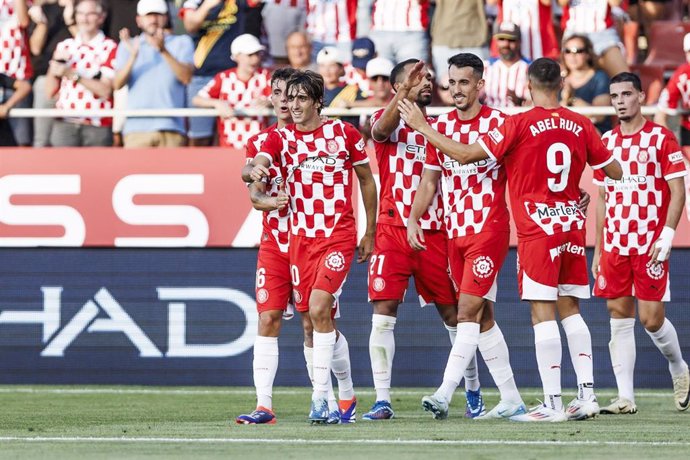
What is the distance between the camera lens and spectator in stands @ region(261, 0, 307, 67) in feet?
48.4

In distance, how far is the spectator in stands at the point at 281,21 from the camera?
1476cm

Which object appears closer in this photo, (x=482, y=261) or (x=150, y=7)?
(x=482, y=261)

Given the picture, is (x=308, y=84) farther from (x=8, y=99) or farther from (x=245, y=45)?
(x=8, y=99)

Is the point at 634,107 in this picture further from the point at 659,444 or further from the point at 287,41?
the point at 287,41

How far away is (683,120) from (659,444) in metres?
6.36

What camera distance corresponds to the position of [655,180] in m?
10.8

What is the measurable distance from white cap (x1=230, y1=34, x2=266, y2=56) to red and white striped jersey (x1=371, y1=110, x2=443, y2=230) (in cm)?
391

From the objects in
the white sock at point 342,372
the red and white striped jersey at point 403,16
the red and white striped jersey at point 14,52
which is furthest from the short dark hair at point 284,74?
the red and white striped jersey at point 14,52

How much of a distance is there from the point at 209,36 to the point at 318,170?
18.2ft

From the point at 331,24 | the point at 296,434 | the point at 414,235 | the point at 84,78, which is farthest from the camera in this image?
the point at 331,24

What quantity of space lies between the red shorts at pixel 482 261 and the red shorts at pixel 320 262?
788mm

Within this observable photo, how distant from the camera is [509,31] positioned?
1380 centimetres

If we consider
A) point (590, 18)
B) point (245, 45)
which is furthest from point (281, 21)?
point (590, 18)

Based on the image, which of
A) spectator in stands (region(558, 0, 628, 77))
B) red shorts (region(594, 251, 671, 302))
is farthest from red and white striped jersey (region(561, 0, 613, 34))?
red shorts (region(594, 251, 671, 302))
